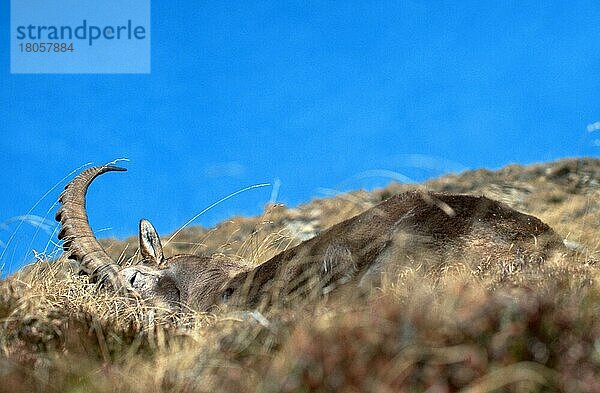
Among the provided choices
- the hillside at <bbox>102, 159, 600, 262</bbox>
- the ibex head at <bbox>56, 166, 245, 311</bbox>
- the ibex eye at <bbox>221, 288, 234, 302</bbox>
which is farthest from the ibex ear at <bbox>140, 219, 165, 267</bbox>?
the hillside at <bbox>102, 159, 600, 262</bbox>

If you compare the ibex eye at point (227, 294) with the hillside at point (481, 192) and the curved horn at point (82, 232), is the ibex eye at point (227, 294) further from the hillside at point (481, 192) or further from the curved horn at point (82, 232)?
the hillside at point (481, 192)

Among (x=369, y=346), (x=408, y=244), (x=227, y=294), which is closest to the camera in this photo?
(x=369, y=346)

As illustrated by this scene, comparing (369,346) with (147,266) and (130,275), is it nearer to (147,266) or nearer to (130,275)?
(130,275)

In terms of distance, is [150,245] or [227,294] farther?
[150,245]

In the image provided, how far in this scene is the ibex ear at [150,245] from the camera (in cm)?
865

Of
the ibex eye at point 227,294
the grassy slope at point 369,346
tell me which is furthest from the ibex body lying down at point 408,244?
the grassy slope at point 369,346

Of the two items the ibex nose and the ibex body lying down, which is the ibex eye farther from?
the ibex nose

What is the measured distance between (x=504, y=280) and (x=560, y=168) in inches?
1237

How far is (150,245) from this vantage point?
28.7ft

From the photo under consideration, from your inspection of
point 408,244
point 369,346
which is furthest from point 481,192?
point 369,346

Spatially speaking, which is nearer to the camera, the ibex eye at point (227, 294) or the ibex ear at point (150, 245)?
the ibex eye at point (227, 294)

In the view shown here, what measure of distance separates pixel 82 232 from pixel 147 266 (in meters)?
0.77

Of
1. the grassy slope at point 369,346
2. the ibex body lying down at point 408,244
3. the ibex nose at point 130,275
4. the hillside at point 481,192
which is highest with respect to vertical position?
the hillside at point 481,192

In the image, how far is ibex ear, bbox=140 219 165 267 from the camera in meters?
8.65
